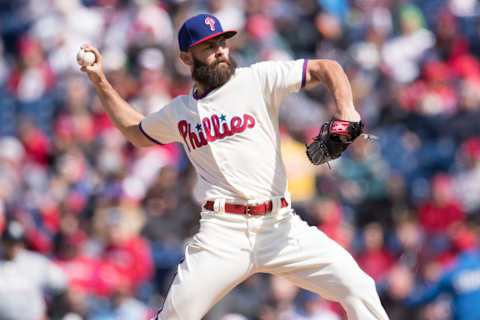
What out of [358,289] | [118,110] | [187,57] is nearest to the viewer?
[358,289]

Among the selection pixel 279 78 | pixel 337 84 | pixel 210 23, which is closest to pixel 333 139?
pixel 337 84

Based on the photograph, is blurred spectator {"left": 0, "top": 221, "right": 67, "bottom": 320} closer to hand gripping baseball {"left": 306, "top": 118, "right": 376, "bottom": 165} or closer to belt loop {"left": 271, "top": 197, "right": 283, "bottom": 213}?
belt loop {"left": 271, "top": 197, "right": 283, "bottom": 213}

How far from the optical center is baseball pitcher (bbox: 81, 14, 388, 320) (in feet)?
19.0

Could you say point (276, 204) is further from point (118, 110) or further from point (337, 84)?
point (118, 110)

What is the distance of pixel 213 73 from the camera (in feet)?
19.4

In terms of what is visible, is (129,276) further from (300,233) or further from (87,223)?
(300,233)

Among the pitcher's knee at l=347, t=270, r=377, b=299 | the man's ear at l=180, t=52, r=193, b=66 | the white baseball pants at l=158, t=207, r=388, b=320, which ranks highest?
the man's ear at l=180, t=52, r=193, b=66

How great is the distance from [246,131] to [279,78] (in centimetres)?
33

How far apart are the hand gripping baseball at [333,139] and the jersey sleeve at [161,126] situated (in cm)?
88

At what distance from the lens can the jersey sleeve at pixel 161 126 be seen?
6.18 meters

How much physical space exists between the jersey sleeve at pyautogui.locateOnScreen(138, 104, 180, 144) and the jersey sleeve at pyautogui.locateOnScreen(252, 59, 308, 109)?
57cm

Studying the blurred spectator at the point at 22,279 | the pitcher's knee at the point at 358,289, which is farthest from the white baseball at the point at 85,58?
the blurred spectator at the point at 22,279

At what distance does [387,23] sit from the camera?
13945mm

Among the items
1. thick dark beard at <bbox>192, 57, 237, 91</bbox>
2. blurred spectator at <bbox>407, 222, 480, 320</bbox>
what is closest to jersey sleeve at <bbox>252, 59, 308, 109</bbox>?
thick dark beard at <bbox>192, 57, 237, 91</bbox>
